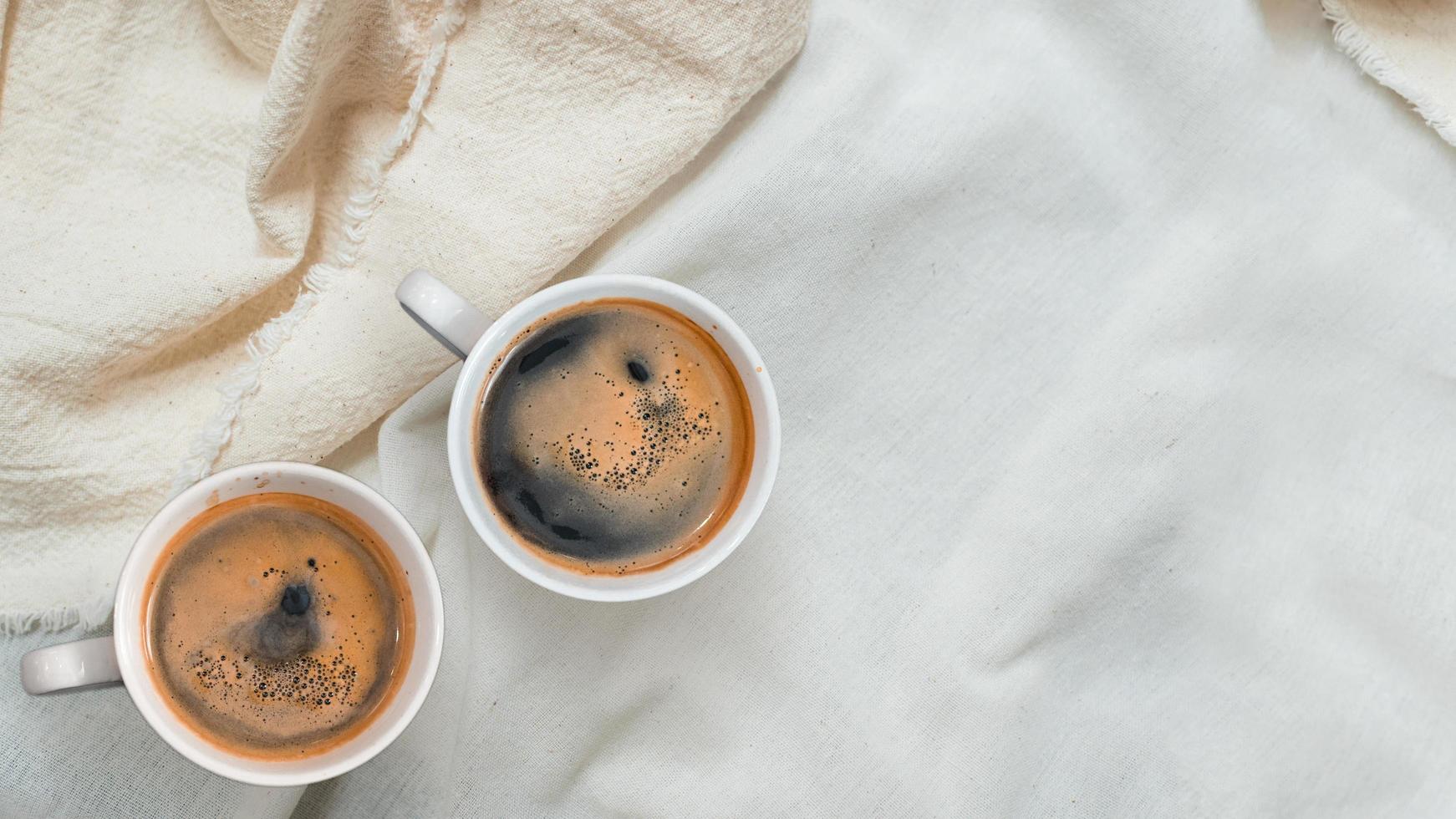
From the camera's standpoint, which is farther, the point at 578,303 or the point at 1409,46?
the point at 1409,46

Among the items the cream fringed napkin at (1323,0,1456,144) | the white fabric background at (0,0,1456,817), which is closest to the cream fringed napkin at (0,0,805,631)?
the white fabric background at (0,0,1456,817)

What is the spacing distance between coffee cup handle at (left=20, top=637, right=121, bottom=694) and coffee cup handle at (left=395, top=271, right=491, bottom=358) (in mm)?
301

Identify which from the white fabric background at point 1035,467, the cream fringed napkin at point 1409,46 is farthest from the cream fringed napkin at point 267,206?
the cream fringed napkin at point 1409,46

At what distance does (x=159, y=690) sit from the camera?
2.58 feet

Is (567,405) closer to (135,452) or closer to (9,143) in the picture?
(135,452)

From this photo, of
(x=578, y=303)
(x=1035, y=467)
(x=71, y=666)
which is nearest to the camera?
(x=71, y=666)

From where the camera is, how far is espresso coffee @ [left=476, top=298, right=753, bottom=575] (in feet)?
2.80

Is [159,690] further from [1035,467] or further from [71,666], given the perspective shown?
[1035,467]

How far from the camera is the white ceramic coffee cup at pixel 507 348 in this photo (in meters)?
0.80

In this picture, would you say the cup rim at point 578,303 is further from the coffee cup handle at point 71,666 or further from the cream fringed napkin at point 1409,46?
the cream fringed napkin at point 1409,46

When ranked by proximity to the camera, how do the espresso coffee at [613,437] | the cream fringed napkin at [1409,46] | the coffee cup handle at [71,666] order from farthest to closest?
the cream fringed napkin at [1409,46]
the espresso coffee at [613,437]
the coffee cup handle at [71,666]

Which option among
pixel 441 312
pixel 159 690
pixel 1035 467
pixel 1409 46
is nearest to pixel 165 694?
pixel 159 690

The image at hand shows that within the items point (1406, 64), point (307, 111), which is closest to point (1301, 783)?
point (1406, 64)

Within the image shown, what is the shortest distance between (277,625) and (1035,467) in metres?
0.62
